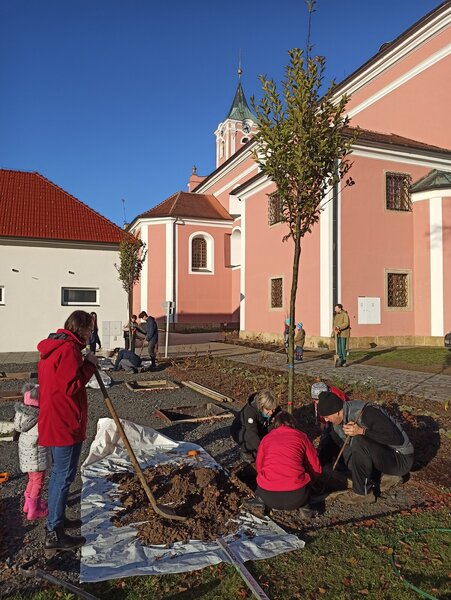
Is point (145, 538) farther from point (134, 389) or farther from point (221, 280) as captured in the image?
point (221, 280)

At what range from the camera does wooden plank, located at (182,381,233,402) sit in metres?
9.70

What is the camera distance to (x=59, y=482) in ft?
12.1

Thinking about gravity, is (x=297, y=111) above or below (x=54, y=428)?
above

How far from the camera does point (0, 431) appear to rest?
7227mm

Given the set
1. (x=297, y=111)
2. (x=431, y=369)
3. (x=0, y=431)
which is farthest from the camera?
(x=431, y=369)

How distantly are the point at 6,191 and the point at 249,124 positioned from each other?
36.3 metres

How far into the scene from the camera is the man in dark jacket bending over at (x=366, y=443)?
4477mm

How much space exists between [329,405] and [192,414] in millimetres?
4280

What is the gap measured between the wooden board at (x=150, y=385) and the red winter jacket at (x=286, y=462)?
7113mm

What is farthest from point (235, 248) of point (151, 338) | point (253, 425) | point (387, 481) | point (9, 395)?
point (387, 481)

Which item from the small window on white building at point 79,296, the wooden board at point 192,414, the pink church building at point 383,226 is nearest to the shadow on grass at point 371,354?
the pink church building at point 383,226

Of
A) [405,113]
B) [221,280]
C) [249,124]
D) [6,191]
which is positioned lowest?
[221,280]

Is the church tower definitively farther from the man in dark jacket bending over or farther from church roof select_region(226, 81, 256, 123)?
the man in dark jacket bending over

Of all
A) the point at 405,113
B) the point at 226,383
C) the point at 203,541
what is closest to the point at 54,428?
the point at 203,541
